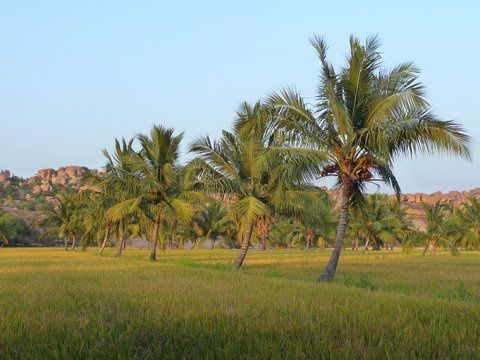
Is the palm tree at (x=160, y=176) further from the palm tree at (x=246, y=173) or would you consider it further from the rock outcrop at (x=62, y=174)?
the rock outcrop at (x=62, y=174)

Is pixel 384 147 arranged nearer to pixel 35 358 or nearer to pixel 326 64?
pixel 326 64

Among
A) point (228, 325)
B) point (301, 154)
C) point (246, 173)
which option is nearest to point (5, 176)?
point (246, 173)

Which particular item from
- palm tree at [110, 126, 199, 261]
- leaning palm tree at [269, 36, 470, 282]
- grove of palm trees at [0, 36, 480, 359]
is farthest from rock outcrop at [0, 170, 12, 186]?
leaning palm tree at [269, 36, 470, 282]

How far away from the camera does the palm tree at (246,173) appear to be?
53.2 feet

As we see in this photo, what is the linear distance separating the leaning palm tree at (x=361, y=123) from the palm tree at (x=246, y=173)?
2189 millimetres

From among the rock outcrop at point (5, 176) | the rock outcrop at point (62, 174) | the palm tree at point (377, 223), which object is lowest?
the palm tree at point (377, 223)

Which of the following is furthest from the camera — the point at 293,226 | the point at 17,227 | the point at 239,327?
the point at 293,226

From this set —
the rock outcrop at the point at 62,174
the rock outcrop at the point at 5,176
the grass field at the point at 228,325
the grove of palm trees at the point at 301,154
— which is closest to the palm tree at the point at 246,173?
the grove of palm trees at the point at 301,154

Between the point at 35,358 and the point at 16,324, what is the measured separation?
5.55 ft

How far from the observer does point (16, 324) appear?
5355 millimetres

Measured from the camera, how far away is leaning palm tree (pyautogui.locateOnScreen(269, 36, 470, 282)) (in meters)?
12.3

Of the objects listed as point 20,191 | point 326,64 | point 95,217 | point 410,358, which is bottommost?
point 410,358

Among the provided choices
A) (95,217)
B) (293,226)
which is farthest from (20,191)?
(95,217)

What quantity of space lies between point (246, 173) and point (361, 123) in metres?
5.52
